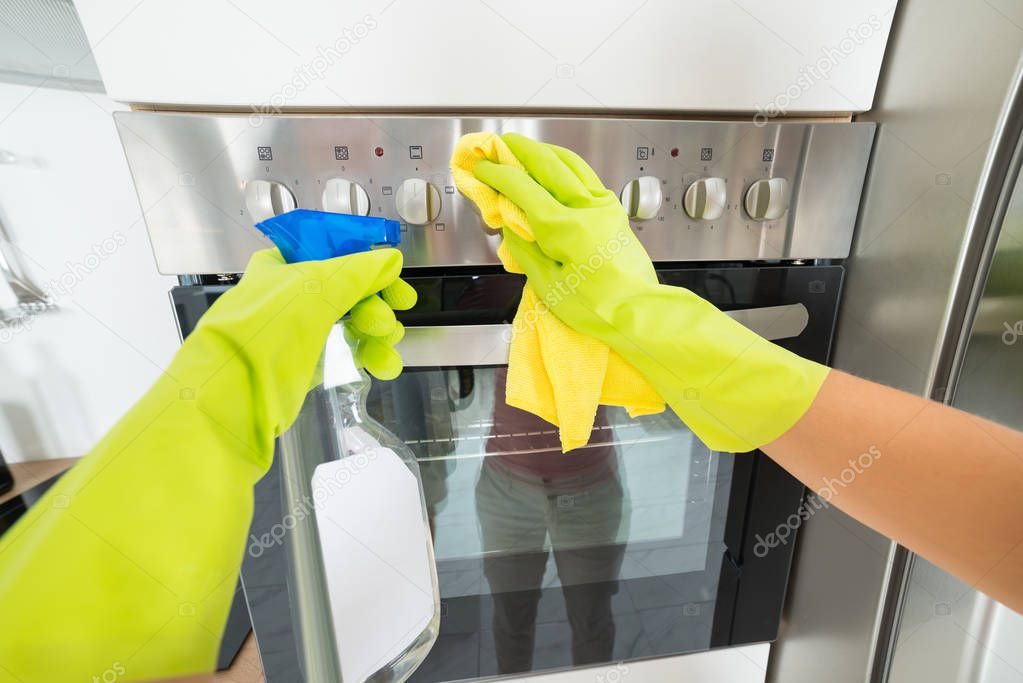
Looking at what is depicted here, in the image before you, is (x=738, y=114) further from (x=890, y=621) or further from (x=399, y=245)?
(x=890, y=621)

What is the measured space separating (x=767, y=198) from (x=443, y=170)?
311 millimetres

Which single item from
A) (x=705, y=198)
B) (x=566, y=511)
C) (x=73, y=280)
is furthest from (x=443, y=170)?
(x=73, y=280)

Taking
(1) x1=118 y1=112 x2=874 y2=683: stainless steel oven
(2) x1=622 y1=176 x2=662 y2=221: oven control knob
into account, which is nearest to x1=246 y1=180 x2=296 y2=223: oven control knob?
(1) x1=118 y1=112 x2=874 y2=683: stainless steel oven

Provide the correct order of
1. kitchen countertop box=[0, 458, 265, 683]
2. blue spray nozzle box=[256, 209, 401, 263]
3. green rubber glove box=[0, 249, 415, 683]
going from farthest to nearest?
kitchen countertop box=[0, 458, 265, 683], blue spray nozzle box=[256, 209, 401, 263], green rubber glove box=[0, 249, 415, 683]

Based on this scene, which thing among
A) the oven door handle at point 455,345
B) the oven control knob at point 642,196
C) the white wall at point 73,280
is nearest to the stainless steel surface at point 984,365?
the oven control knob at point 642,196

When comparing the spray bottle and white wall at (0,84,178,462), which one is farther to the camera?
white wall at (0,84,178,462)

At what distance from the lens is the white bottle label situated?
376 mm

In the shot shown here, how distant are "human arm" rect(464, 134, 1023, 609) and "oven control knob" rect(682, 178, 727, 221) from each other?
10 cm

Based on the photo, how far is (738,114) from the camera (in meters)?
0.48

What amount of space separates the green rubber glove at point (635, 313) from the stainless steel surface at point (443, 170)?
0.08 metres

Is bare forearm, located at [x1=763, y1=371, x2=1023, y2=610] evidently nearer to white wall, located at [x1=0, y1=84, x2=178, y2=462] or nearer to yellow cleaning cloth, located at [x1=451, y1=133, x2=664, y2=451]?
yellow cleaning cloth, located at [x1=451, y1=133, x2=664, y2=451]

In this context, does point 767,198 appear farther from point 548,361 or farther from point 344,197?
point 344,197

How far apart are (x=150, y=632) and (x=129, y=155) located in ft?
1.25

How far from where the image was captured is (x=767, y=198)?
476 millimetres
